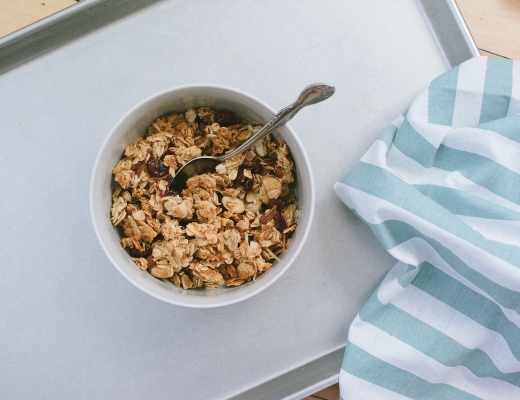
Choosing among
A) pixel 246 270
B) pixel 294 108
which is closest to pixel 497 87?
pixel 294 108

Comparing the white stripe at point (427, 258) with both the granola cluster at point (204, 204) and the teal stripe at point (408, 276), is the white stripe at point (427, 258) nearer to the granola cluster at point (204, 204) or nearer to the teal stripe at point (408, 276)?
the teal stripe at point (408, 276)

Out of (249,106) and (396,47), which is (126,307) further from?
(396,47)

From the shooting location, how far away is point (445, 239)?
64 cm

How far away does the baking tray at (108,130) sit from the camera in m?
0.66

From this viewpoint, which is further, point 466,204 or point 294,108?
point 466,204

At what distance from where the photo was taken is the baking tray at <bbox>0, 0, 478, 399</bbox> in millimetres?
662

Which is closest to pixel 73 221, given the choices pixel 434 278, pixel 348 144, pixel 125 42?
pixel 125 42

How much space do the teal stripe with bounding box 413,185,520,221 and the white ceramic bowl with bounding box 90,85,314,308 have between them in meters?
0.22

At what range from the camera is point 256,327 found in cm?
68

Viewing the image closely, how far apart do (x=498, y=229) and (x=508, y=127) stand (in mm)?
147

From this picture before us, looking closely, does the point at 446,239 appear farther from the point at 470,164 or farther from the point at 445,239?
the point at 470,164

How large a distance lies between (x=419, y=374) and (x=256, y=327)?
0.26 metres

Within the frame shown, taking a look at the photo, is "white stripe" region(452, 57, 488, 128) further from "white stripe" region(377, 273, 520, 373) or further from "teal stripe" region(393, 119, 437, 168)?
"white stripe" region(377, 273, 520, 373)

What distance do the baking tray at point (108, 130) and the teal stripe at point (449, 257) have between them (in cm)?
4
